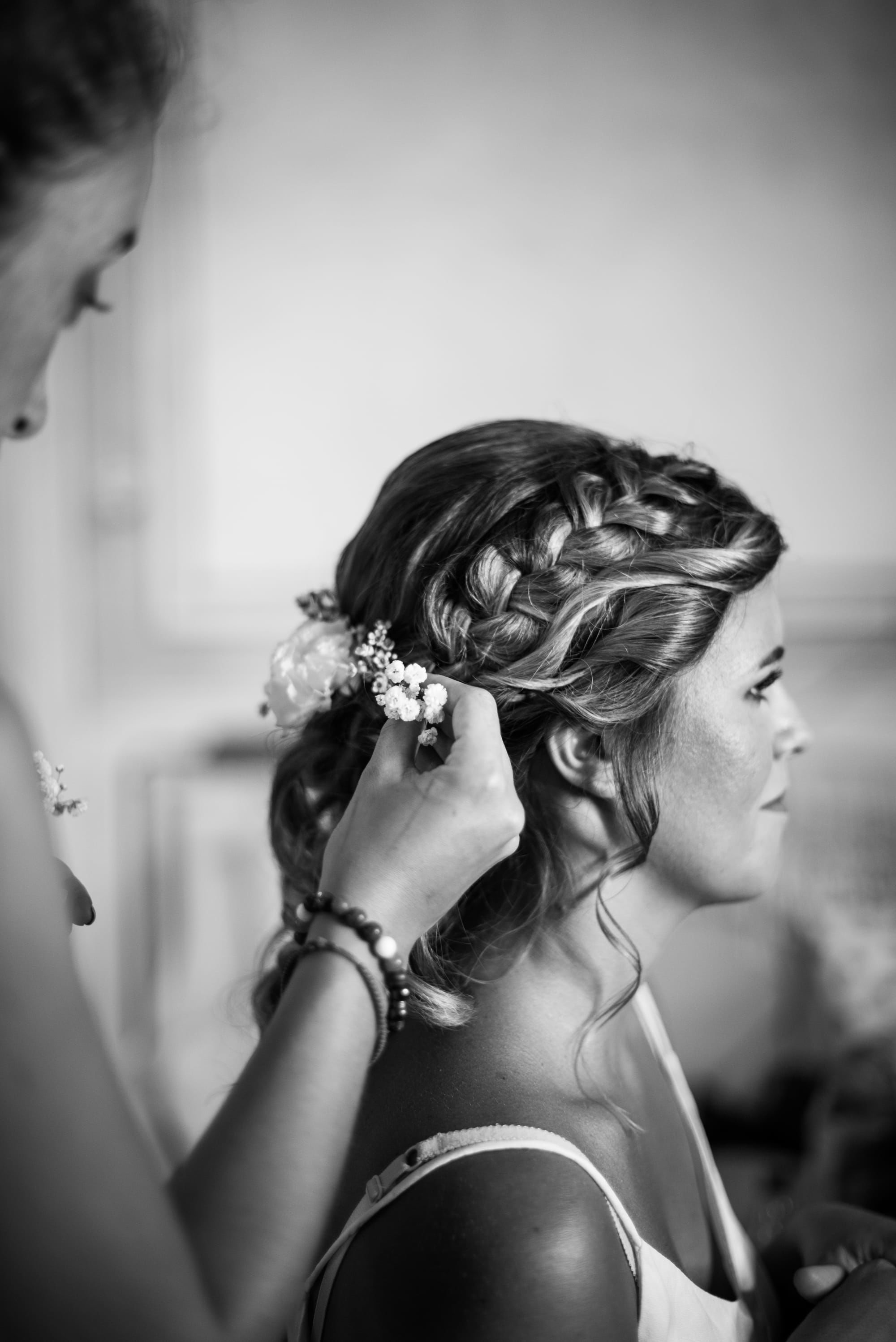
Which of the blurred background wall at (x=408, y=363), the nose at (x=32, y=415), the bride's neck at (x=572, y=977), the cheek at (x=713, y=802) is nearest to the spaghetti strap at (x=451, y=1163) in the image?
the bride's neck at (x=572, y=977)

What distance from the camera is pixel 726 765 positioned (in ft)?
3.78

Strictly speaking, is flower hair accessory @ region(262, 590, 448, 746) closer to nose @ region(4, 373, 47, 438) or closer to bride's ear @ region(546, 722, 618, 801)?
bride's ear @ region(546, 722, 618, 801)

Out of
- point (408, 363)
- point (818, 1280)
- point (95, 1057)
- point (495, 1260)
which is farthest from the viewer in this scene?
point (408, 363)

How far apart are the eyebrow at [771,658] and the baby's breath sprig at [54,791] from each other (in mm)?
741

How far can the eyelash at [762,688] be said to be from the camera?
1.19 metres

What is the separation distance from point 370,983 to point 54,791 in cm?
35

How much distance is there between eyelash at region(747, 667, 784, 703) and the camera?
1188 mm

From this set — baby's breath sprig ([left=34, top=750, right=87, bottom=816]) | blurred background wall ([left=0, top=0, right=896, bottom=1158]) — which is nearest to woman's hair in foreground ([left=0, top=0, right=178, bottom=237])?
baby's breath sprig ([left=34, top=750, right=87, bottom=816])

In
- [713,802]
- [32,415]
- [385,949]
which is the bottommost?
[713,802]

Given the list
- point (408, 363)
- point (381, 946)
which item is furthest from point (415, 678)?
point (408, 363)

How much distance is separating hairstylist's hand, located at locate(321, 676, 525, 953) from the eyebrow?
17.3 inches

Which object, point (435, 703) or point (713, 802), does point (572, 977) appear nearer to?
point (713, 802)

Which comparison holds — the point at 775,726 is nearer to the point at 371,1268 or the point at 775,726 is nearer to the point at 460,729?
the point at 460,729

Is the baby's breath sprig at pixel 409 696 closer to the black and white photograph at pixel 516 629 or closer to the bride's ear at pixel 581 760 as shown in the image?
the black and white photograph at pixel 516 629
